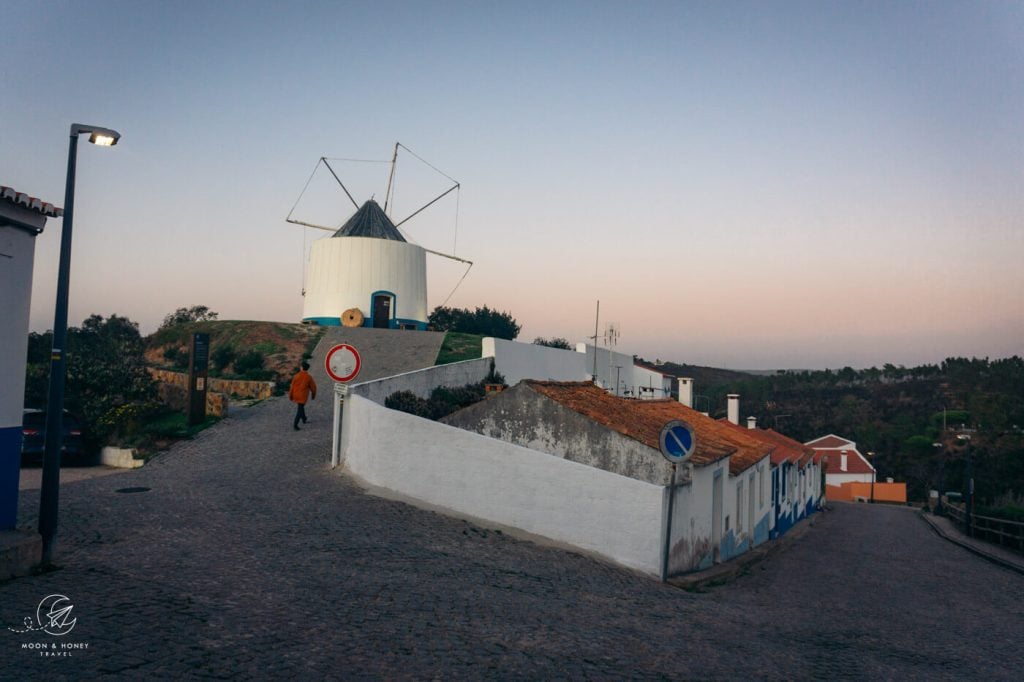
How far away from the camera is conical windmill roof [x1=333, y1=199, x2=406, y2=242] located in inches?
1790

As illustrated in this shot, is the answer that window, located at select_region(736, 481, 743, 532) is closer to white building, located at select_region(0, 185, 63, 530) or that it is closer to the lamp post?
the lamp post

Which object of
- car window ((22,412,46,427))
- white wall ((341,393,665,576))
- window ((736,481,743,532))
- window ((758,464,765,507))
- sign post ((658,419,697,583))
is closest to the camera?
sign post ((658,419,697,583))

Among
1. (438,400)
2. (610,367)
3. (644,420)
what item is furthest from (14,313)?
(610,367)

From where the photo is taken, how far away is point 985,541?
2558 centimetres

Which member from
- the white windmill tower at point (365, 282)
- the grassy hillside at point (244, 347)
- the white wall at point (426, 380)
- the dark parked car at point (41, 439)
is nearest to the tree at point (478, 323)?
the white windmill tower at point (365, 282)

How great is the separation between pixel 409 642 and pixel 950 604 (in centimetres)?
1070

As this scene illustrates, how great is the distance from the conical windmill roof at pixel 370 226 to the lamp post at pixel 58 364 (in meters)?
36.8

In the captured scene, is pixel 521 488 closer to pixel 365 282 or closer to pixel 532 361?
pixel 532 361

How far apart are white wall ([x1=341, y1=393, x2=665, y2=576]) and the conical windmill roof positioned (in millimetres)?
33107

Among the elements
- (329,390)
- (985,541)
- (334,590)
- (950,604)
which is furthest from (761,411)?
(334,590)

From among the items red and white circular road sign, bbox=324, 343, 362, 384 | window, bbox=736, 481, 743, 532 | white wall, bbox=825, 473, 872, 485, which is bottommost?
white wall, bbox=825, 473, 872, 485

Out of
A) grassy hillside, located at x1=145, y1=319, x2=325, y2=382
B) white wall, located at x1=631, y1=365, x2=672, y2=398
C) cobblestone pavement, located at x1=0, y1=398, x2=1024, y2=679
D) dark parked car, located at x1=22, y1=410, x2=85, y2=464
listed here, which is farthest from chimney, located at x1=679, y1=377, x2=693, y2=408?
dark parked car, located at x1=22, y1=410, x2=85, y2=464

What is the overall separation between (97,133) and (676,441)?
8333 millimetres

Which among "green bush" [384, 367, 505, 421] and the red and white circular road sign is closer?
the red and white circular road sign
